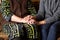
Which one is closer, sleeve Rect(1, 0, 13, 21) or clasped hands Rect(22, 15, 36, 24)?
clasped hands Rect(22, 15, 36, 24)

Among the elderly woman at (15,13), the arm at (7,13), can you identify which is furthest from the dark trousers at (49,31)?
the arm at (7,13)

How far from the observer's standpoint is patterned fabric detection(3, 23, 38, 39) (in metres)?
2.04

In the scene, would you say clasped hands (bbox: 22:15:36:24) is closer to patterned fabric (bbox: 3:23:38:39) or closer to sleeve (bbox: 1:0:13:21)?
patterned fabric (bbox: 3:23:38:39)

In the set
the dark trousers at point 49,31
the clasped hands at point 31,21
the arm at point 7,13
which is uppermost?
the arm at point 7,13

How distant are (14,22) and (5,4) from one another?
282 mm

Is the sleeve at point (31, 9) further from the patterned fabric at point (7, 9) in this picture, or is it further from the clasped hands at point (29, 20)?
the clasped hands at point (29, 20)

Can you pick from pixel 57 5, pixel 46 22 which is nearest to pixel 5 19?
pixel 46 22

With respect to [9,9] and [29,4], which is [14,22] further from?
[29,4]

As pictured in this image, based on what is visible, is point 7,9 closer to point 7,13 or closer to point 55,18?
point 7,13

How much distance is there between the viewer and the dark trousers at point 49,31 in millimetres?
2057

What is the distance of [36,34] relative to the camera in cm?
209

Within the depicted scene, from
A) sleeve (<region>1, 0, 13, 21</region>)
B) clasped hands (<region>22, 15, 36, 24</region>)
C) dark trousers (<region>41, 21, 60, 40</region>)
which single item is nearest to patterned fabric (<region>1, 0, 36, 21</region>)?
sleeve (<region>1, 0, 13, 21</region>)

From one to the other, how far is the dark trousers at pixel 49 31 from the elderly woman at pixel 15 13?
0.72 ft

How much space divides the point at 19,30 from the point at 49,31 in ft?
1.16
